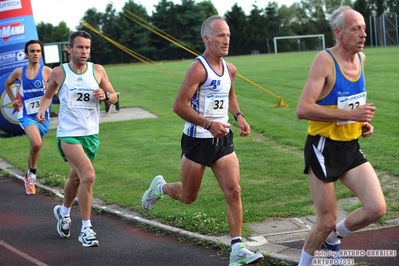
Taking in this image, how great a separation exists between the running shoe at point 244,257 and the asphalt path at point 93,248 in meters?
0.29

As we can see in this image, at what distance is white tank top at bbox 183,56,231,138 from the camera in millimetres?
6492

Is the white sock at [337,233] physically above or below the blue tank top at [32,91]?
below

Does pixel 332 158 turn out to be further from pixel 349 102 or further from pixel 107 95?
pixel 107 95

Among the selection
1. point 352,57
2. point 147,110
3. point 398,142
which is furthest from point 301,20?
point 352,57

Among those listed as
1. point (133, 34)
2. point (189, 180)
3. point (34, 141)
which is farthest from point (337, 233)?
point (133, 34)

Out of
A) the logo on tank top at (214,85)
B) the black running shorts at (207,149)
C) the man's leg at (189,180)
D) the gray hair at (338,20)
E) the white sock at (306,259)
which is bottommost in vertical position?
the white sock at (306,259)

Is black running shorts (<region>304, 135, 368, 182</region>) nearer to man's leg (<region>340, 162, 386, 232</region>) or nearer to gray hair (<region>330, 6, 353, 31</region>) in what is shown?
man's leg (<region>340, 162, 386, 232</region>)

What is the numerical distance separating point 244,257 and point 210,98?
4.91 ft

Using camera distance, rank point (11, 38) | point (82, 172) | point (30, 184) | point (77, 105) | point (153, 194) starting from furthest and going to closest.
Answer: point (11, 38)
point (30, 184)
point (153, 194)
point (77, 105)
point (82, 172)

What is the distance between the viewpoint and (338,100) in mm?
5426

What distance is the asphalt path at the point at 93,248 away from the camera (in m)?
6.90

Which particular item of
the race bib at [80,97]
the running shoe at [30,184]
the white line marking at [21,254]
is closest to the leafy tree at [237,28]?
the running shoe at [30,184]

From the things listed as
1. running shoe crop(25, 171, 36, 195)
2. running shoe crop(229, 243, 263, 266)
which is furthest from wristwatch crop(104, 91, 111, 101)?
running shoe crop(25, 171, 36, 195)

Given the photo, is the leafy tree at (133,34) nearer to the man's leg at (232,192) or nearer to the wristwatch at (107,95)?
the wristwatch at (107,95)
